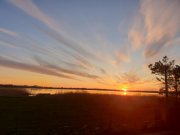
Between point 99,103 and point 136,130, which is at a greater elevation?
point 99,103

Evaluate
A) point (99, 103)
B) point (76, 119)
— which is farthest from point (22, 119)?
point (99, 103)

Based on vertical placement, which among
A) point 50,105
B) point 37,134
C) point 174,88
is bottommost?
point 37,134

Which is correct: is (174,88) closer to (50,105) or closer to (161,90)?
(161,90)

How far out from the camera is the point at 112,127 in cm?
3312

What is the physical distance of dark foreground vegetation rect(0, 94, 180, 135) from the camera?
3259 centimetres

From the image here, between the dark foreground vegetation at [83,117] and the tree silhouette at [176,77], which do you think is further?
the tree silhouette at [176,77]

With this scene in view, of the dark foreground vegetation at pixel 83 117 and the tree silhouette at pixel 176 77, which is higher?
the tree silhouette at pixel 176 77

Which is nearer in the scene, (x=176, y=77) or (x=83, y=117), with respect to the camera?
(x=83, y=117)

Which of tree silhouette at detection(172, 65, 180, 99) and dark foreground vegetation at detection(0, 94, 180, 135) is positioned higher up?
tree silhouette at detection(172, 65, 180, 99)

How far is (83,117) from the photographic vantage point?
46594 mm

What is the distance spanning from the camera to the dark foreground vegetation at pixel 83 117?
32.6 meters

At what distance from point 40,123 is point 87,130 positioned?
9.89 metres

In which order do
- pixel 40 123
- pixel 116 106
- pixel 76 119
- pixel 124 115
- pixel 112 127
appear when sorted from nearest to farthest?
pixel 112 127
pixel 40 123
pixel 76 119
pixel 124 115
pixel 116 106

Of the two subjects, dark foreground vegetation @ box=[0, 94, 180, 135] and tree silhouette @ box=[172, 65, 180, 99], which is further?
tree silhouette @ box=[172, 65, 180, 99]
